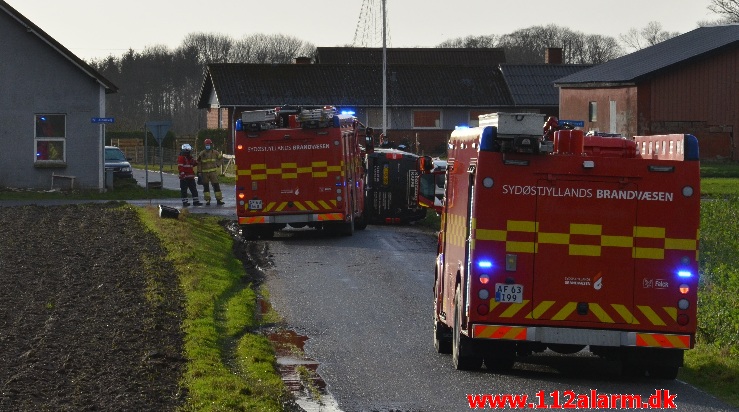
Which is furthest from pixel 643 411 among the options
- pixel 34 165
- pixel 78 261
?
pixel 34 165

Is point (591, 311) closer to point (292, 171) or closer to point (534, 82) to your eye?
point (292, 171)

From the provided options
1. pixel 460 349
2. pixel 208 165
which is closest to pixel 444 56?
pixel 208 165

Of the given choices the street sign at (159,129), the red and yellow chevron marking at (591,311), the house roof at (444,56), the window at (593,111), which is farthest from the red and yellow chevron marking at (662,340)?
the house roof at (444,56)

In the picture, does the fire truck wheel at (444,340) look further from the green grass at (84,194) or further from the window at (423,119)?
the window at (423,119)

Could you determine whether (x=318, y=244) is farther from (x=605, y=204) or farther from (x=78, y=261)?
(x=605, y=204)

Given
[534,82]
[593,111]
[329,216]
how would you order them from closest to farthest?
[329,216] → [593,111] → [534,82]

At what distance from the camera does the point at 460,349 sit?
11.9 m

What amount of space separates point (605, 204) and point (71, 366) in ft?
16.0

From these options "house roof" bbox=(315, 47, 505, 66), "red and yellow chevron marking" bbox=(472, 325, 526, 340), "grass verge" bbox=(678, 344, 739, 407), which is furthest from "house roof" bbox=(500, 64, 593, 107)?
"red and yellow chevron marking" bbox=(472, 325, 526, 340)

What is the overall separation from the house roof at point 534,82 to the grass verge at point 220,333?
4793cm

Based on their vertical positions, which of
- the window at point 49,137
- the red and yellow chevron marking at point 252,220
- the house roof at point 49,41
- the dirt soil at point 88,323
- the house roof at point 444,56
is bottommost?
the dirt soil at point 88,323

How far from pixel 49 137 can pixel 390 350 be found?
98.6 ft

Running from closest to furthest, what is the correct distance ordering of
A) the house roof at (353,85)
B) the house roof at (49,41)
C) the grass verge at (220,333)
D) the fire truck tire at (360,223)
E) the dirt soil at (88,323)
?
the dirt soil at (88,323) → the grass verge at (220,333) → the fire truck tire at (360,223) → the house roof at (49,41) → the house roof at (353,85)

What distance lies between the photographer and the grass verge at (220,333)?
10469 millimetres
